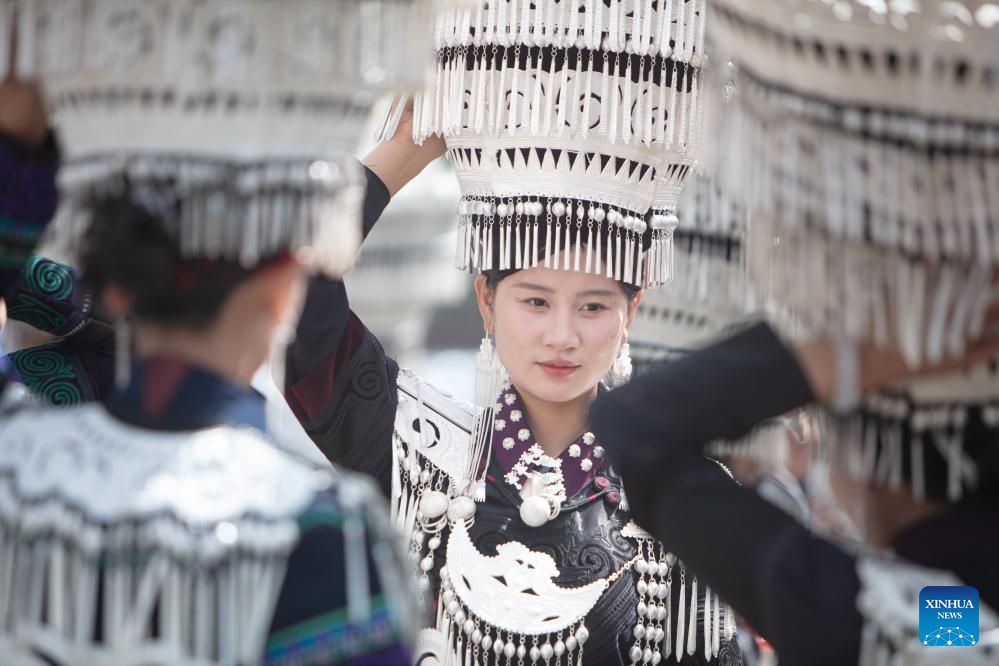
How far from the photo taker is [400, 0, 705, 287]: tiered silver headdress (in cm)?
248

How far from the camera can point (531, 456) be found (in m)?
2.54

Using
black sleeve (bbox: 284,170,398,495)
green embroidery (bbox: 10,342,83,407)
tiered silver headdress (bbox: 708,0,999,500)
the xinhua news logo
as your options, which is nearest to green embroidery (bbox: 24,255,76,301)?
green embroidery (bbox: 10,342,83,407)

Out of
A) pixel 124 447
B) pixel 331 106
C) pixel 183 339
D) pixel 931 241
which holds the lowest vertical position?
pixel 124 447

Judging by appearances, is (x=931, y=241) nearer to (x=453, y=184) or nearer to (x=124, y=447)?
(x=124, y=447)

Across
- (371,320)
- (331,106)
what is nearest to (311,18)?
(331,106)

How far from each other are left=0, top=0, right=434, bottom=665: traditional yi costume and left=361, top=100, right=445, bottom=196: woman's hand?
103cm

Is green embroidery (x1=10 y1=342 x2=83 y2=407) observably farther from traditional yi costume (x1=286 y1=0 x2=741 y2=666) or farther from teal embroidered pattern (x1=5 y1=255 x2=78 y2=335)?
traditional yi costume (x1=286 y1=0 x2=741 y2=666)

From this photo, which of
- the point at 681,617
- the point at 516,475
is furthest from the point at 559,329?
the point at 681,617

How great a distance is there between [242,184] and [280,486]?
319mm

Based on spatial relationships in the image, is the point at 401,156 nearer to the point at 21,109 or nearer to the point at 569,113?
the point at 569,113

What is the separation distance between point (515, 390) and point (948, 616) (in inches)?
53.4

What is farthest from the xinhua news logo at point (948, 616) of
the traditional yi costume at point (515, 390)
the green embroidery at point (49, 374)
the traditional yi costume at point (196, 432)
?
the green embroidery at point (49, 374)

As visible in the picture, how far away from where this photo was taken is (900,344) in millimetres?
1334

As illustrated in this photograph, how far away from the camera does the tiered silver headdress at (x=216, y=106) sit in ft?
4.46
